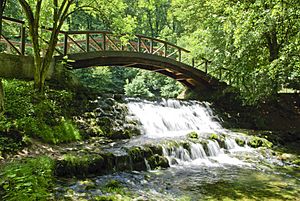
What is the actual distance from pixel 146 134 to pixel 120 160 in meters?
Result: 3.99

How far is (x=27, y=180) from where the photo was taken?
12.9 feet

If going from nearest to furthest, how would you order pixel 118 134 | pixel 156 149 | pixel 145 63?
pixel 156 149 → pixel 118 134 → pixel 145 63

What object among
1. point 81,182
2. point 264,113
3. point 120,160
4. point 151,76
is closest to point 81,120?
point 120,160

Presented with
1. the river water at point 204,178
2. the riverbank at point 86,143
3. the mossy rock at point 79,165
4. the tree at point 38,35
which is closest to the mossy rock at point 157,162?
the riverbank at point 86,143

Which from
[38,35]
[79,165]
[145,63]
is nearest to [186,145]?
[79,165]

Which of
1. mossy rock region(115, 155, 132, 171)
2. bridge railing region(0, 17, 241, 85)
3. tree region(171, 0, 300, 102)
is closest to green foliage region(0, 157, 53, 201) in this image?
mossy rock region(115, 155, 132, 171)

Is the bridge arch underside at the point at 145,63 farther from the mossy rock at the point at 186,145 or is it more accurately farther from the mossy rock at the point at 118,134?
the mossy rock at the point at 186,145

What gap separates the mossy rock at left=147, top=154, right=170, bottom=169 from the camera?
6871 mm

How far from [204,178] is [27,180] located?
400 cm

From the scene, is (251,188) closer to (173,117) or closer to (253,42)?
(173,117)

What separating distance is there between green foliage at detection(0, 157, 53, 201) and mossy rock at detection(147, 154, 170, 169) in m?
2.60

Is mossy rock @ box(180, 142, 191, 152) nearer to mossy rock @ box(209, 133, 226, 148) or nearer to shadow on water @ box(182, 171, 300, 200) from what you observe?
mossy rock @ box(209, 133, 226, 148)

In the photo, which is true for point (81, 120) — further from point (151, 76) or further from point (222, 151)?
point (151, 76)

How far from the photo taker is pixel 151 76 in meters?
25.9
